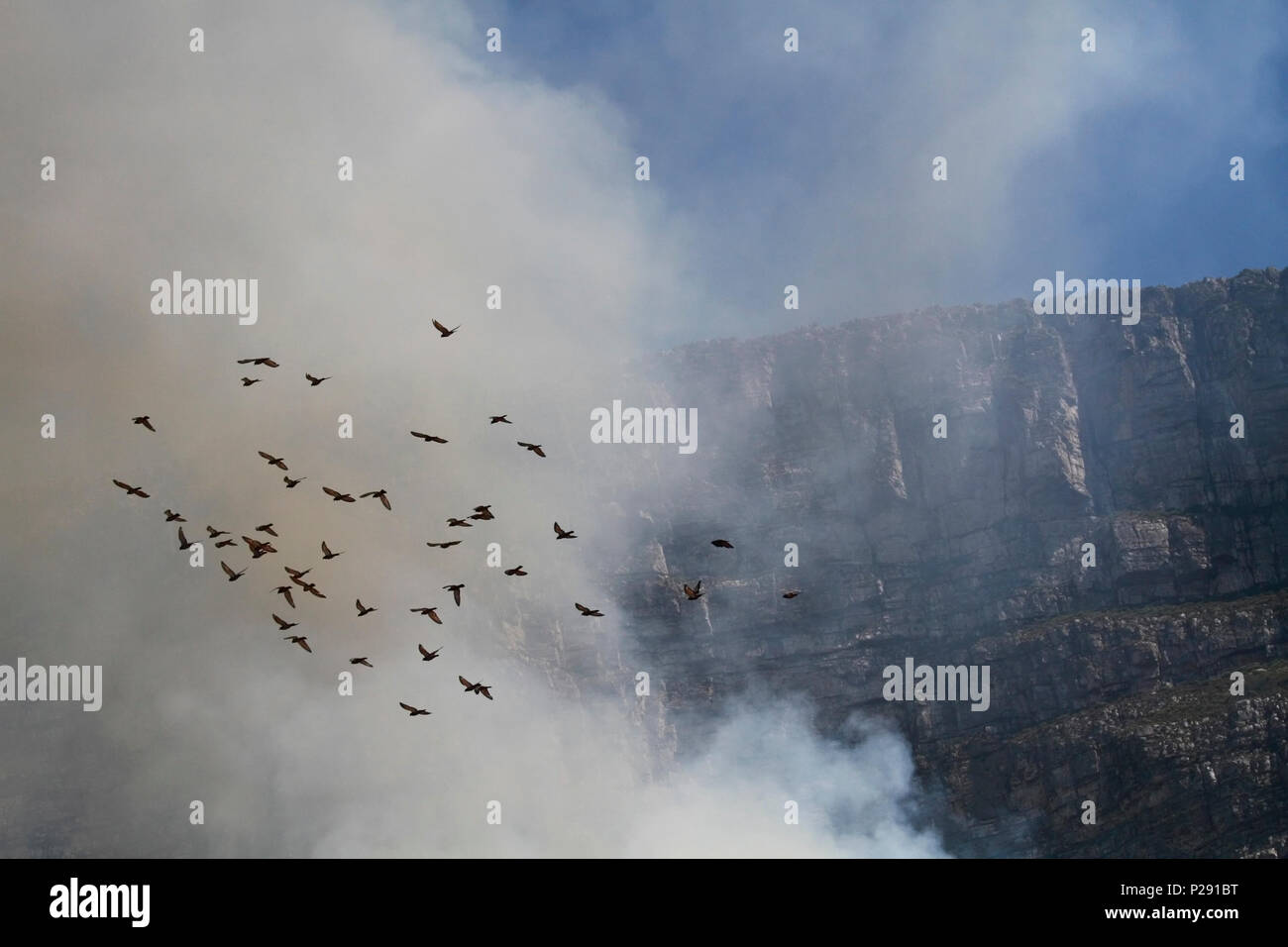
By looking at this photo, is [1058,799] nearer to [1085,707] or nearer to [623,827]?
[1085,707]

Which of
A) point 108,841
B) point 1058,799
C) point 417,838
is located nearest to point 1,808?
point 108,841

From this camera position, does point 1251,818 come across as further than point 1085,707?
No
